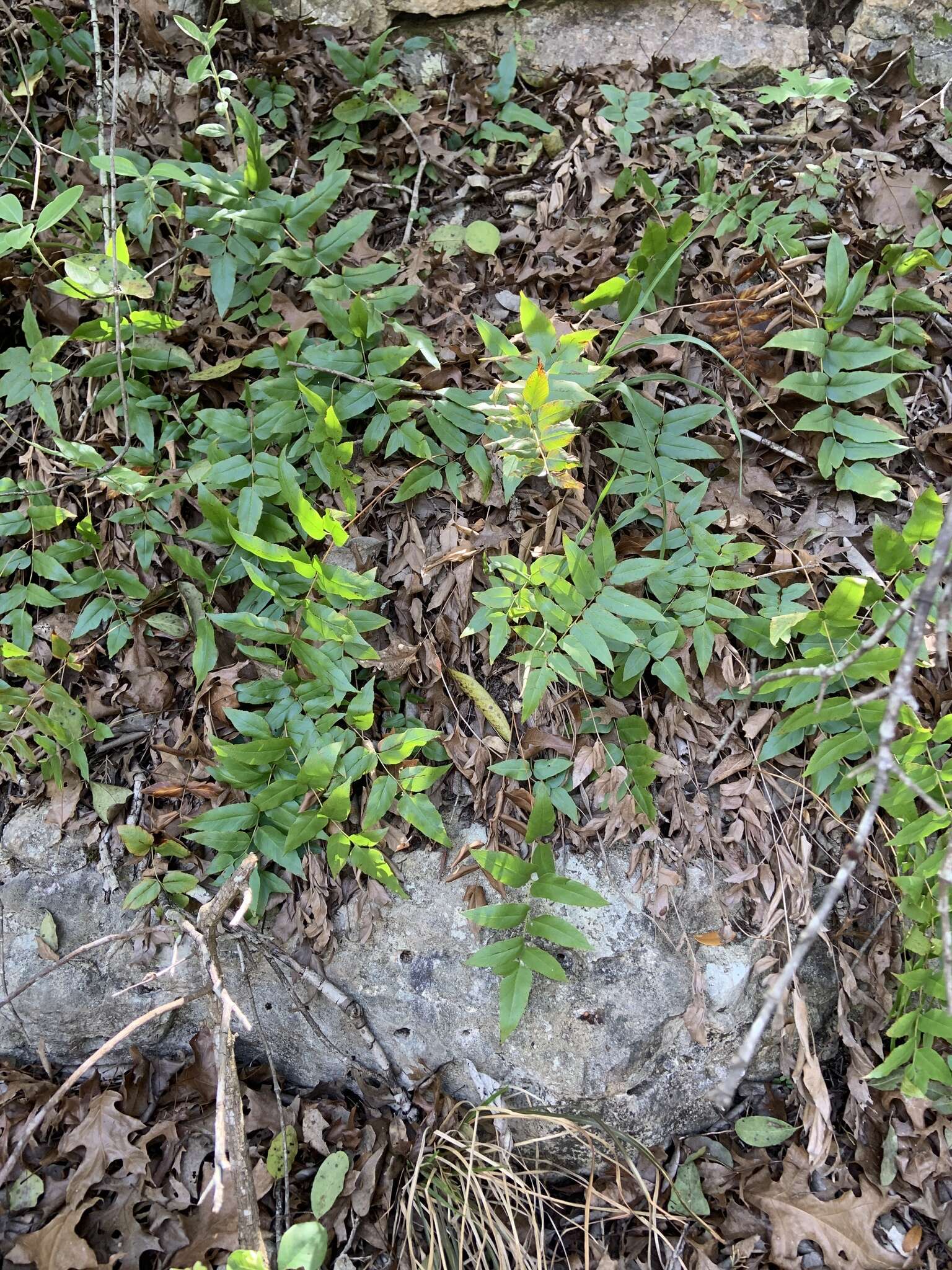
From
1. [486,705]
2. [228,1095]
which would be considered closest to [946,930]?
[486,705]

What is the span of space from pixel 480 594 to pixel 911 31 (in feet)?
9.77

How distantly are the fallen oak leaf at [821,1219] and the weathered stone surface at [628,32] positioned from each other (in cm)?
390

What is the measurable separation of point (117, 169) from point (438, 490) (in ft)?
4.44

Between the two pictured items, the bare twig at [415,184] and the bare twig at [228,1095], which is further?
the bare twig at [415,184]

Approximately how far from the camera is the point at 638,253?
2.54 m

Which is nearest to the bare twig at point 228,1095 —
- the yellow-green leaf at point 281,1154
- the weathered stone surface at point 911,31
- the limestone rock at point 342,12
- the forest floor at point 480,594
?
the yellow-green leaf at point 281,1154

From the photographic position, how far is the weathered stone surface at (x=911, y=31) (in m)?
3.17

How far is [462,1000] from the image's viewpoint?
2.36 metres

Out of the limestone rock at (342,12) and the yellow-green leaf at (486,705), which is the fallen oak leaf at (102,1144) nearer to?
the yellow-green leaf at (486,705)

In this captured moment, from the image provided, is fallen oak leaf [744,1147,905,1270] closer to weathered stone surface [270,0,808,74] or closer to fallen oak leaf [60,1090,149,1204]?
fallen oak leaf [60,1090,149,1204]

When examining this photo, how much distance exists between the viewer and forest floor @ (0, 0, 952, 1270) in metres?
2.23

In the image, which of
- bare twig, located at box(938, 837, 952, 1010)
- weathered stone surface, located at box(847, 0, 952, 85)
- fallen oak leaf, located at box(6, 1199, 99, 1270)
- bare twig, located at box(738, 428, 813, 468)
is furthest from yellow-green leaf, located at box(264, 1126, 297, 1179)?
weathered stone surface, located at box(847, 0, 952, 85)

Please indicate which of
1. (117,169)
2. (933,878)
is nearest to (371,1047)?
(933,878)

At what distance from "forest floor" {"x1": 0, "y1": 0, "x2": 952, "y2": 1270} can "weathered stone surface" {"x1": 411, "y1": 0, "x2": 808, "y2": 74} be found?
560mm
